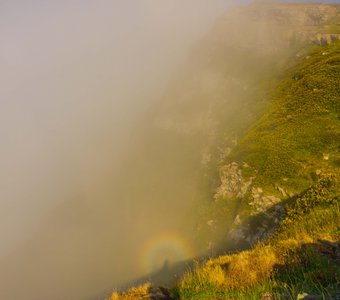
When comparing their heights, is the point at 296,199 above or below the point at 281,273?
below

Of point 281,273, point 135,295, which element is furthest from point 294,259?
point 135,295

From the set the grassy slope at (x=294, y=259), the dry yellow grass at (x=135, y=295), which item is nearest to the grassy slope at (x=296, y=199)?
the grassy slope at (x=294, y=259)

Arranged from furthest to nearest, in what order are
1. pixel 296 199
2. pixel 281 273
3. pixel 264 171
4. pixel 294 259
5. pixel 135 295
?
pixel 264 171 → pixel 296 199 → pixel 135 295 → pixel 294 259 → pixel 281 273

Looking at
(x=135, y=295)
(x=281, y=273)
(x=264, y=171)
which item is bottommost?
(x=264, y=171)

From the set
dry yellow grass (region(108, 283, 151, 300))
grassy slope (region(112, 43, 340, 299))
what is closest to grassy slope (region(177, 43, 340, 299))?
grassy slope (region(112, 43, 340, 299))

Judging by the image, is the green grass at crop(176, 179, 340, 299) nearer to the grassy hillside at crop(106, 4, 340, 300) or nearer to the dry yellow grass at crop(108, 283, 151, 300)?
the grassy hillside at crop(106, 4, 340, 300)

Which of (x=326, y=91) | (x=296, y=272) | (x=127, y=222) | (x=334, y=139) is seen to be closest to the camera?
(x=296, y=272)

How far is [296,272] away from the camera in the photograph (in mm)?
12141

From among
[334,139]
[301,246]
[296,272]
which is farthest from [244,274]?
[334,139]

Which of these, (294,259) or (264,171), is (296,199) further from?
(264,171)

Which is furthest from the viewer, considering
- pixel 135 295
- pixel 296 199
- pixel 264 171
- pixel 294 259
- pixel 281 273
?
pixel 264 171

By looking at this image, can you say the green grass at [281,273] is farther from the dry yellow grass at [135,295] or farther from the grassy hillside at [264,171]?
the dry yellow grass at [135,295]

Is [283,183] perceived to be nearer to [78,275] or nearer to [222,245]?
[222,245]

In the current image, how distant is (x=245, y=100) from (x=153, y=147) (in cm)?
4921
